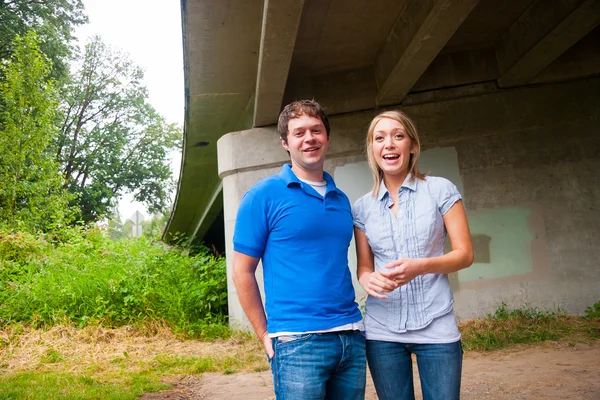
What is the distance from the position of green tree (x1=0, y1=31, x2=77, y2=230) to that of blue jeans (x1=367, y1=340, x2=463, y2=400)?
58.5 ft

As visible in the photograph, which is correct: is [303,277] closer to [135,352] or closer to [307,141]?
[307,141]

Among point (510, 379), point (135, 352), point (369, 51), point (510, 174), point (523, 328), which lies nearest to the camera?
point (510, 379)

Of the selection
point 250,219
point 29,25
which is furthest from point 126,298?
point 29,25

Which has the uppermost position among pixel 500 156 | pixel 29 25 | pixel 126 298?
pixel 29 25

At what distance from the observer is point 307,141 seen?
2094 mm

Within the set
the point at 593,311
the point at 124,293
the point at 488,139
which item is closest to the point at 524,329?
the point at 593,311

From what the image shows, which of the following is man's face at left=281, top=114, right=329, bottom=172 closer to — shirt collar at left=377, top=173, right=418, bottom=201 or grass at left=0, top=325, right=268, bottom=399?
shirt collar at left=377, top=173, right=418, bottom=201

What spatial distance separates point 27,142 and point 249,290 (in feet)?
62.6

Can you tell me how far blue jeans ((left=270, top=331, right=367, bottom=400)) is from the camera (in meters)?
1.85

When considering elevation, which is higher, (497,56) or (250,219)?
(497,56)

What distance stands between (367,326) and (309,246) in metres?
0.40

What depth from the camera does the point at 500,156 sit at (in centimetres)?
783

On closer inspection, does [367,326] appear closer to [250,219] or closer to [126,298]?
[250,219]

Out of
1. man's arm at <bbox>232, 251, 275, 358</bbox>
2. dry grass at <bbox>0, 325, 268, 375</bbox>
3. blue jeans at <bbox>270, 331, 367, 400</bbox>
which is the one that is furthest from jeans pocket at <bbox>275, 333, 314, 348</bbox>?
dry grass at <bbox>0, 325, 268, 375</bbox>
